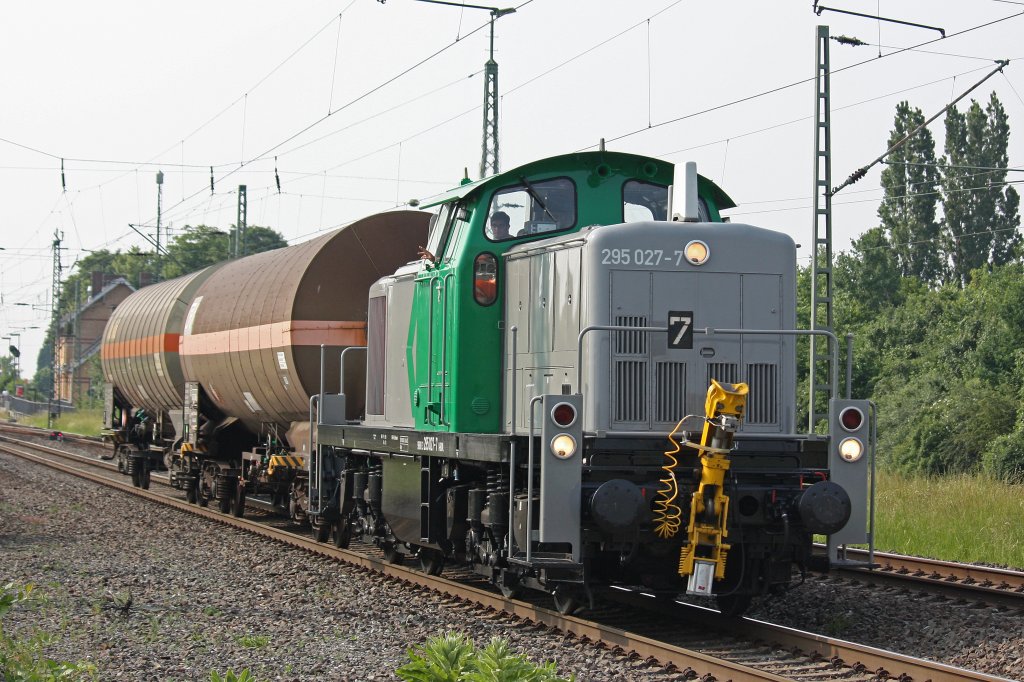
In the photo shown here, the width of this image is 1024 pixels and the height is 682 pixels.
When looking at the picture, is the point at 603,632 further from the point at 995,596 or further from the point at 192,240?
the point at 192,240

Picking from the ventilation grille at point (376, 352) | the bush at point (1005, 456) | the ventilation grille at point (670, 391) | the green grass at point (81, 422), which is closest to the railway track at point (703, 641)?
the ventilation grille at point (670, 391)

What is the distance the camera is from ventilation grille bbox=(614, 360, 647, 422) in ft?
26.6

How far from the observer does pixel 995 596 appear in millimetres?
Answer: 9312

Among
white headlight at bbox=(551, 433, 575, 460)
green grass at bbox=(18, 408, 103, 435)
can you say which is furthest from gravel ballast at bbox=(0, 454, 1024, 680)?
green grass at bbox=(18, 408, 103, 435)

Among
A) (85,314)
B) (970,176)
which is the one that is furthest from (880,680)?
(85,314)

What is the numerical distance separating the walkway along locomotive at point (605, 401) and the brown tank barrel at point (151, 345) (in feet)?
28.4

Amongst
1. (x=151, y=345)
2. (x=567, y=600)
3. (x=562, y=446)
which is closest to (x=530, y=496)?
(x=562, y=446)

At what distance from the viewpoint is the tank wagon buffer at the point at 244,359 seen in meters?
13.3

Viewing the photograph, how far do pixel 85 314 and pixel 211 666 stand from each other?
267ft

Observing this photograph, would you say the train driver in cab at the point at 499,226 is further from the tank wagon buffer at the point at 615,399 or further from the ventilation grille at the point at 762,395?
the ventilation grille at the point at 762,395

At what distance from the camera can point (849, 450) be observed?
7.99 meters

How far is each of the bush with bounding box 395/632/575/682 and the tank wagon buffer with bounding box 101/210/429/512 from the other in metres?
8.02

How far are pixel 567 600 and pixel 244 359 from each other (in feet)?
25.2

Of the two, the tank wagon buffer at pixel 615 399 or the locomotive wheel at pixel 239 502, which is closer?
the tank wagon buffer at pixel 615 399
